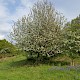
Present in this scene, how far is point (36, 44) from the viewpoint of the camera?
2269 cm

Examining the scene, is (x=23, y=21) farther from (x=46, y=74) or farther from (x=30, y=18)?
(x=46, y=74)

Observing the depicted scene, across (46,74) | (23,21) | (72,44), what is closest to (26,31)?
(23,21)

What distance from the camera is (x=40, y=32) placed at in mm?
22953

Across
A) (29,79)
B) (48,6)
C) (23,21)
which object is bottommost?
(29,79)

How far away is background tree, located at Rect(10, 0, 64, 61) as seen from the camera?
22656mm

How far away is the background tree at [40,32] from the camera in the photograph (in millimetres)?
22656

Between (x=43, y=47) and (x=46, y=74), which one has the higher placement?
(x=43, y=47)

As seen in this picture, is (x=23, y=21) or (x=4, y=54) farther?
(x=4, y=54)

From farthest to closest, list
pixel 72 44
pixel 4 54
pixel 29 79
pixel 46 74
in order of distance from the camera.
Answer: pixel 4 54 < pixel 72 44 < pixel 46 74 < pixel 29 79

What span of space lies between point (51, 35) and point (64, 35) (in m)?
1.59

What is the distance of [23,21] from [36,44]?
9.66ft

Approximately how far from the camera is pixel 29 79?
45.8 ft

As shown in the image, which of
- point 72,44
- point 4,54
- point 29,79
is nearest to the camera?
point 29,79

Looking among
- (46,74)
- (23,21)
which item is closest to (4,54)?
(23,21)
